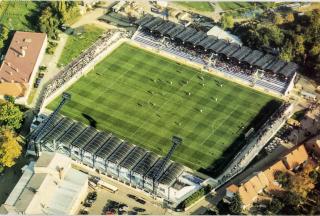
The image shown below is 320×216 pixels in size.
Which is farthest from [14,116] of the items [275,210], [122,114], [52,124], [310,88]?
[310,88]

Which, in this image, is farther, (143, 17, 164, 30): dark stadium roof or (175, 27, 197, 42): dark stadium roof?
(143, 17, 164, 30): dark stadium roof

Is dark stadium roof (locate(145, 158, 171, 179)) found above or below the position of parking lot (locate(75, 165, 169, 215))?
above

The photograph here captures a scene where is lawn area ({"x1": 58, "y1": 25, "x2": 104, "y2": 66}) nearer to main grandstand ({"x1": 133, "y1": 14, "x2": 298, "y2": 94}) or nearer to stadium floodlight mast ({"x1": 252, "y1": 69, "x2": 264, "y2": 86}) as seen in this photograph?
main grandstand ({"x1": 133, "y1": 14, "x2": 298, "y2": 94})

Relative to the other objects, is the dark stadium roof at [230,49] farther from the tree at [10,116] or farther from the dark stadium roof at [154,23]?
the tree at [10,116]

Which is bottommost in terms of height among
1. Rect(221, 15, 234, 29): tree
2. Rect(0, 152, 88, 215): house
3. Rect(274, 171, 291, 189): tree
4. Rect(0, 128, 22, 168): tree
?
Rect(0, 152, 88, 215): house

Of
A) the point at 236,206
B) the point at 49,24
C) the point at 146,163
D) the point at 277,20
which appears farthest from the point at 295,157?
the point at 49,24

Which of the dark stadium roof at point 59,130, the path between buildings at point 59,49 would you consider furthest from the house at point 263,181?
the path between buildings at point 59,49

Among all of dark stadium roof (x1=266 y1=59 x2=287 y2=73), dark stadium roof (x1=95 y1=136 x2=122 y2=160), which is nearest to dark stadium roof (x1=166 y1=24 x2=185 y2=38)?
dark stadium roof (x1=266 y1=59 x2=287 y2=73)

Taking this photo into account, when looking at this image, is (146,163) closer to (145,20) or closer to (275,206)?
(275,206)
